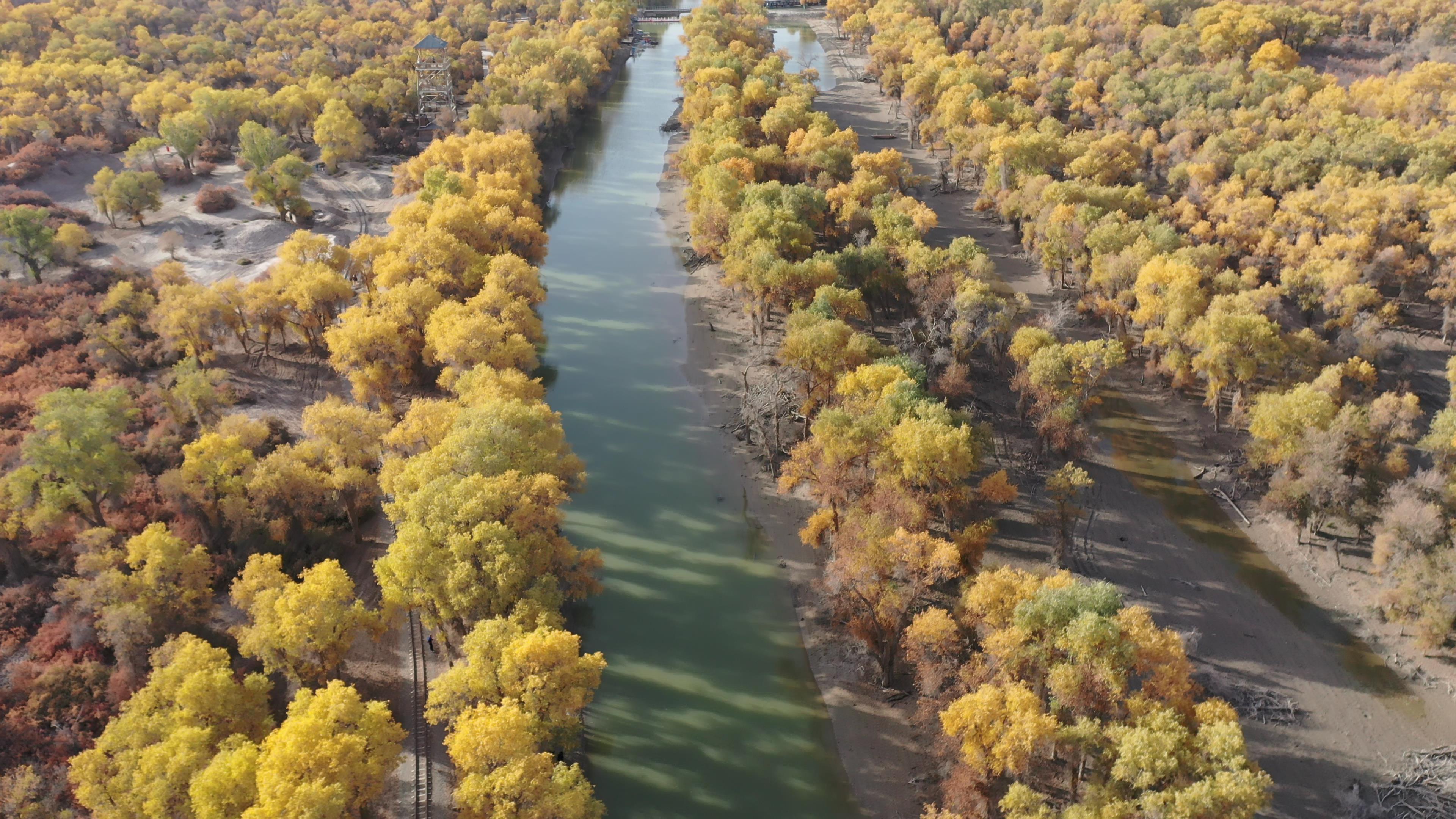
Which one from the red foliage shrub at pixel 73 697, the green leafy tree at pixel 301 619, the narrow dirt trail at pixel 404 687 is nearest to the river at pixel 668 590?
the narrow dirt trail at pixel 404 687

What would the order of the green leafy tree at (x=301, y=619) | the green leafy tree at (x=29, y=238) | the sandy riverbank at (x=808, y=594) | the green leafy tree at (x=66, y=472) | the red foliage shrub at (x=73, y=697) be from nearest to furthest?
the red foliage shrub at (x=73, y=697)
the green leafy tree at (x=301, y=619)
the sandy riverbank at (x=808, y=594)
the green leafy tree at (x=66, y=472)
the green leafy tree at (x=29, y=238)

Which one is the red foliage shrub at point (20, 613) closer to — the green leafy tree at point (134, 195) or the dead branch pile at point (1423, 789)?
the green leafy tree at point (134, 195)

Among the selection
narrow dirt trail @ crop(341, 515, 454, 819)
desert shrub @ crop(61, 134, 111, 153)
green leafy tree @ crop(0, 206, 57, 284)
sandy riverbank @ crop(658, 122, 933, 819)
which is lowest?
narrow dirt trail @ crop(341, 515, 454, 819)

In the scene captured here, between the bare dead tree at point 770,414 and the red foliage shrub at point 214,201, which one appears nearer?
the bare dead tree at point 770,414

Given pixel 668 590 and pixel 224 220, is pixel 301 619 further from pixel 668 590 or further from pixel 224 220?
pixel 224 220

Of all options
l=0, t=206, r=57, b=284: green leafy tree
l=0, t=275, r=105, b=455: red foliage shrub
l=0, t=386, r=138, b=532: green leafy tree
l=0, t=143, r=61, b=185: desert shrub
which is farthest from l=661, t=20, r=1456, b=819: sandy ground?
l=0, t=143, r=61, b=185: desert shrub

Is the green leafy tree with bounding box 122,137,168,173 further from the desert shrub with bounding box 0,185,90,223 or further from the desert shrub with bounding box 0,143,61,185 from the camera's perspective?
the desert shrub with bounding box 0,185,90,223
